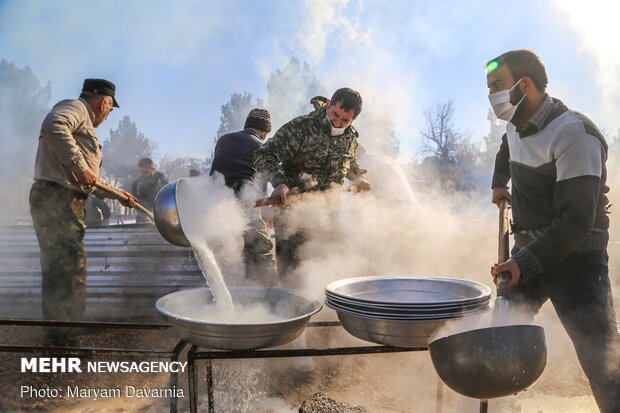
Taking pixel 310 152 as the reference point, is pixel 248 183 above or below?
below

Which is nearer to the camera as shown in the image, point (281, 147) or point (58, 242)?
point (281, 147)

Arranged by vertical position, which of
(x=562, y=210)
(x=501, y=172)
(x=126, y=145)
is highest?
(x=126, y=145)

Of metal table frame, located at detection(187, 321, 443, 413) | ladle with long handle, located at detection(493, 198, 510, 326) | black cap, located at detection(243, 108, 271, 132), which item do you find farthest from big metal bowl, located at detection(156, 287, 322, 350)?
black cap, located at detection(243, 108, 271, 132)

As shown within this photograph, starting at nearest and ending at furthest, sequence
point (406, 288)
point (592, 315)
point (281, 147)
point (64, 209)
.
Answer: point (592, 315), point (406, 288), point (281, 147), point (64, 209)

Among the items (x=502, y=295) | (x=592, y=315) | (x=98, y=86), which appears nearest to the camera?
(x=502, y=295)

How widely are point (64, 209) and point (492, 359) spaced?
3751 millimetres

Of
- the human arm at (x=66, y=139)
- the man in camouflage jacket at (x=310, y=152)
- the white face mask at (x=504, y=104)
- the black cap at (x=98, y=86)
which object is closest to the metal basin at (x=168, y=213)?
the man in camouflage jacket at (x=310, y=152)

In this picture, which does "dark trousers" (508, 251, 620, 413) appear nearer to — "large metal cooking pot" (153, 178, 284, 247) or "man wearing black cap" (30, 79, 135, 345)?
"large metal cooking pot" (153, 178, 284, 247)

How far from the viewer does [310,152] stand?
3.44 m

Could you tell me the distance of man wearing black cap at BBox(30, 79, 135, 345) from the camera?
3.70 m

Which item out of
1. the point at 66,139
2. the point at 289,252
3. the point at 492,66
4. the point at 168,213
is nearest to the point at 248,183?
→ the point at 289,252

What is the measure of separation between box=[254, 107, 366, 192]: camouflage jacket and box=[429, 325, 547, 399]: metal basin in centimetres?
199

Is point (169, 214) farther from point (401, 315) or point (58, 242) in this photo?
point (58, 242)

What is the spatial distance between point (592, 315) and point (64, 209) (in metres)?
4.14
